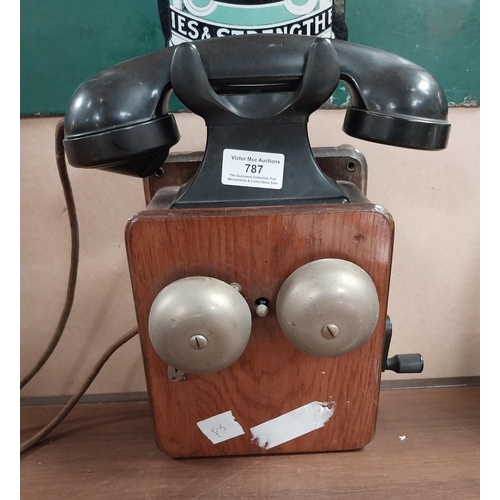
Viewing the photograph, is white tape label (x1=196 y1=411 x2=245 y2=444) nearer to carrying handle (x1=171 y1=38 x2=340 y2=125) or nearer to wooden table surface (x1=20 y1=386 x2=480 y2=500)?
wooden table surface (x1=20 y1=386 x2=480 y2=500)

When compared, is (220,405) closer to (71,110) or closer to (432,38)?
(71,110)

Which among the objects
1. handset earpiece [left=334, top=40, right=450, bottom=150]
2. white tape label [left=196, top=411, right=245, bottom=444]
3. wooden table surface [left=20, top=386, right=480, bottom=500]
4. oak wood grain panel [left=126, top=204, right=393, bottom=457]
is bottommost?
wooden table surface [left=20, top=386, right=480, bottom=500]

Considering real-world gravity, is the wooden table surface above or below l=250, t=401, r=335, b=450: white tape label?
below

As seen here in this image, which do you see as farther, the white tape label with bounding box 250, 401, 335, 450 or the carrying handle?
the white tape label with bounding box 250, 401, 335, 450

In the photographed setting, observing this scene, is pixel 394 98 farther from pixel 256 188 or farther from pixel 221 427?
pixel 221 427

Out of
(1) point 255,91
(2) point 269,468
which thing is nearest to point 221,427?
(2) point 269,468

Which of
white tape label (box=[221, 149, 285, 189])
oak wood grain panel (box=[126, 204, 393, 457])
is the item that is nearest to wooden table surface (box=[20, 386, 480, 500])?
oak wood grain panel (box=[126, 204, 393, 457])

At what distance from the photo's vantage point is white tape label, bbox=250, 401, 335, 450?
68 centimetres

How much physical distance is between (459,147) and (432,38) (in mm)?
196

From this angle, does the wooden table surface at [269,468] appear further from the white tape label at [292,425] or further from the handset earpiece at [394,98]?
the handset earpiece at [394,98]

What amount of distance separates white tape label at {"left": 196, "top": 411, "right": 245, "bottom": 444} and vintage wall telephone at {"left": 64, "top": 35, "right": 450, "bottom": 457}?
113mm
